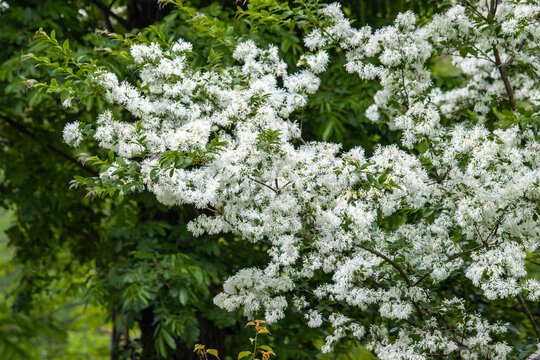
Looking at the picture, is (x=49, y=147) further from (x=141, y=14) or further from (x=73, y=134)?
(x=73, y=134)

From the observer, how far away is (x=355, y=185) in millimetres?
3666

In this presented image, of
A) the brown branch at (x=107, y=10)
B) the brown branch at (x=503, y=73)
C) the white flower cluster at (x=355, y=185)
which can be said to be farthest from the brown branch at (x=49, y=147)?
the brown branch at (x=503, y=73)

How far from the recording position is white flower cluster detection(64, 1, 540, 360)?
3361 mm

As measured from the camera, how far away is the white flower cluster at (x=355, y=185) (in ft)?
11.0

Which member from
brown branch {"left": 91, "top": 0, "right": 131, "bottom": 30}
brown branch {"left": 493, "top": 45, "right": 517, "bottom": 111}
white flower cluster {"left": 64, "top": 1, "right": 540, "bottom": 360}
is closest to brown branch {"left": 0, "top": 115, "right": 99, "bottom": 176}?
brown branch {"left": 91, "top": 0, "right": 131, "bottom": 30}

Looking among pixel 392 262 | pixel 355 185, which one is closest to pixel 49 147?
pixel 355 185

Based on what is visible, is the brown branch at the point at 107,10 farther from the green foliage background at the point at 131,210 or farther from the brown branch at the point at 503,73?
the brown branch at the point at 503,73

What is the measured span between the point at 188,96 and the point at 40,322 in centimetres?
461

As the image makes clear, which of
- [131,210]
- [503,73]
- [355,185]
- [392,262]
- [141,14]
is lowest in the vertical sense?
[392,262]

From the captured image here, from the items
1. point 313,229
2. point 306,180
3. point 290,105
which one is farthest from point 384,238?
point 290,105

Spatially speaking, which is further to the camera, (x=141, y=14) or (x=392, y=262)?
(x=141, y=14)

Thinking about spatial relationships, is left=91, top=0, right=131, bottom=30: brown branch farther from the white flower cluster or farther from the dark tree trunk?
the white flower cluster

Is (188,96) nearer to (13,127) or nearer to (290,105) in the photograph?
(290,105)

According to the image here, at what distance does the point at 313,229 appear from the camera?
12.0 ft
